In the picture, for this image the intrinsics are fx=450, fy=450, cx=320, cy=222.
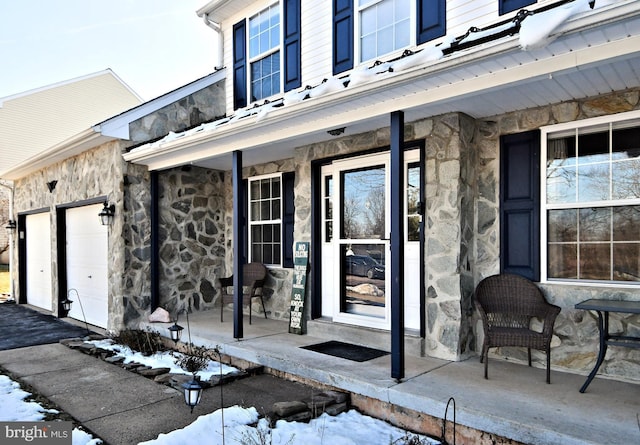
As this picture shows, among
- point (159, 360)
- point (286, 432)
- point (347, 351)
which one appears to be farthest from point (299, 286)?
point (286, 432)

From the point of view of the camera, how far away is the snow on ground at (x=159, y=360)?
4.76 m

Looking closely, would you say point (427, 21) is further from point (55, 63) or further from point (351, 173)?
point (55, 63)

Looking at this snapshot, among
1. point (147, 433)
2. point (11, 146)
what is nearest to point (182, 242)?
point (147, 433)

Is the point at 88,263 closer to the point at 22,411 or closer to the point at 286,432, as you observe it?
the point at 22,411

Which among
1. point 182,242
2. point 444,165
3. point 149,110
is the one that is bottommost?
point 182,242

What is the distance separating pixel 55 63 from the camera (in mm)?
20859

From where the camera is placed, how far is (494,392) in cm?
348

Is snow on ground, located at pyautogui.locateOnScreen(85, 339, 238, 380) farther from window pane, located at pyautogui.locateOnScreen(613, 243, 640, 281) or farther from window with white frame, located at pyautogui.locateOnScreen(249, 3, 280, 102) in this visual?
window with white frame, located at pyautogui.locateOnScreen(249, 3, 280, 102)

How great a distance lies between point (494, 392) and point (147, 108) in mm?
6137

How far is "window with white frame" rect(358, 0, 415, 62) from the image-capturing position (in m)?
5.36

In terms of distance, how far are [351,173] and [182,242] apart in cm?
335

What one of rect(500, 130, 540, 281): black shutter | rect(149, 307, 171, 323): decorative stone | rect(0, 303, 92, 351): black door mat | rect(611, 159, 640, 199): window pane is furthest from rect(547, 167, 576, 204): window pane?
rect(0, 303, 92, 351): black door mat

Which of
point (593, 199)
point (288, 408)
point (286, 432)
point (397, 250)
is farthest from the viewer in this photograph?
point (593, 199)

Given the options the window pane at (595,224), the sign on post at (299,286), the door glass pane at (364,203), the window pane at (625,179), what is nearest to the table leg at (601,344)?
the window pane at (595,224)
